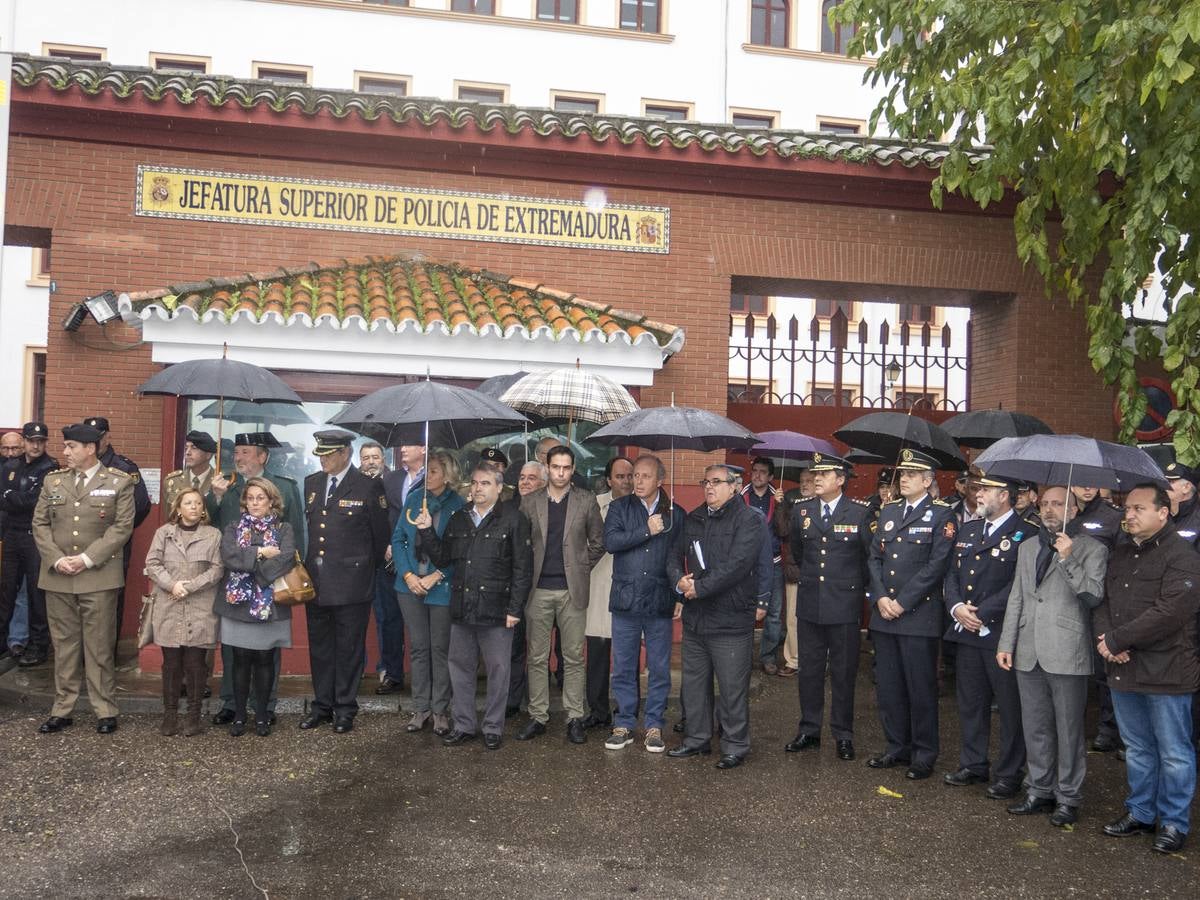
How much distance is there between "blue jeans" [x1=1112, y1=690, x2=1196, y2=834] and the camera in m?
5.64

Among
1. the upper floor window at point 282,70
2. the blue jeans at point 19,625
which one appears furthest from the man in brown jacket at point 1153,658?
the upper floor window at point 282,70

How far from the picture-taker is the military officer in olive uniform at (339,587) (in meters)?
7.62

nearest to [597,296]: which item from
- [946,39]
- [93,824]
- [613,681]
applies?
[946,39]

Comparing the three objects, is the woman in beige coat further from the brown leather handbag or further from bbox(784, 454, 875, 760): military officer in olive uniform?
bbox(784, 454, 875, 760): military officer in olive uniform

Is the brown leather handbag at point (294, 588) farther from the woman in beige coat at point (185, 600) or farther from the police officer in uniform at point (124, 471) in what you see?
the police officer in uniform at point (124, 471)

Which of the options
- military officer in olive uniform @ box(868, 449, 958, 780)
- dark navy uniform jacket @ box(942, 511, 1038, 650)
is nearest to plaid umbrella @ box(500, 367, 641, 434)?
military officer in olive uniform @ box(868, 449, 958, 780)

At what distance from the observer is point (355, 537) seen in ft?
25.3

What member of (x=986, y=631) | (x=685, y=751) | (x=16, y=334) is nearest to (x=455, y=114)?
(x=685, y=751)

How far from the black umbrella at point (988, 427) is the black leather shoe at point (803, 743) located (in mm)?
2795

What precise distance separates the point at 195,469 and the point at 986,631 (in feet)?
18.6

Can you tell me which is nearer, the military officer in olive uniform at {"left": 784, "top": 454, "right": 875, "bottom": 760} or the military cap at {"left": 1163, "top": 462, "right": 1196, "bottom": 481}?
the military cap at {"left": 1163, "top": 462, "right": 1196, "bottom": 481}

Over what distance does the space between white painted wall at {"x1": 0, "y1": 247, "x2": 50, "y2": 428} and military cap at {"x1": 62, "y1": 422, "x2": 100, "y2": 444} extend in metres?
15.2

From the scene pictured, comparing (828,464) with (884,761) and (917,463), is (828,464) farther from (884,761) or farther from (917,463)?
(884,761)

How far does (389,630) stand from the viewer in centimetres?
878
